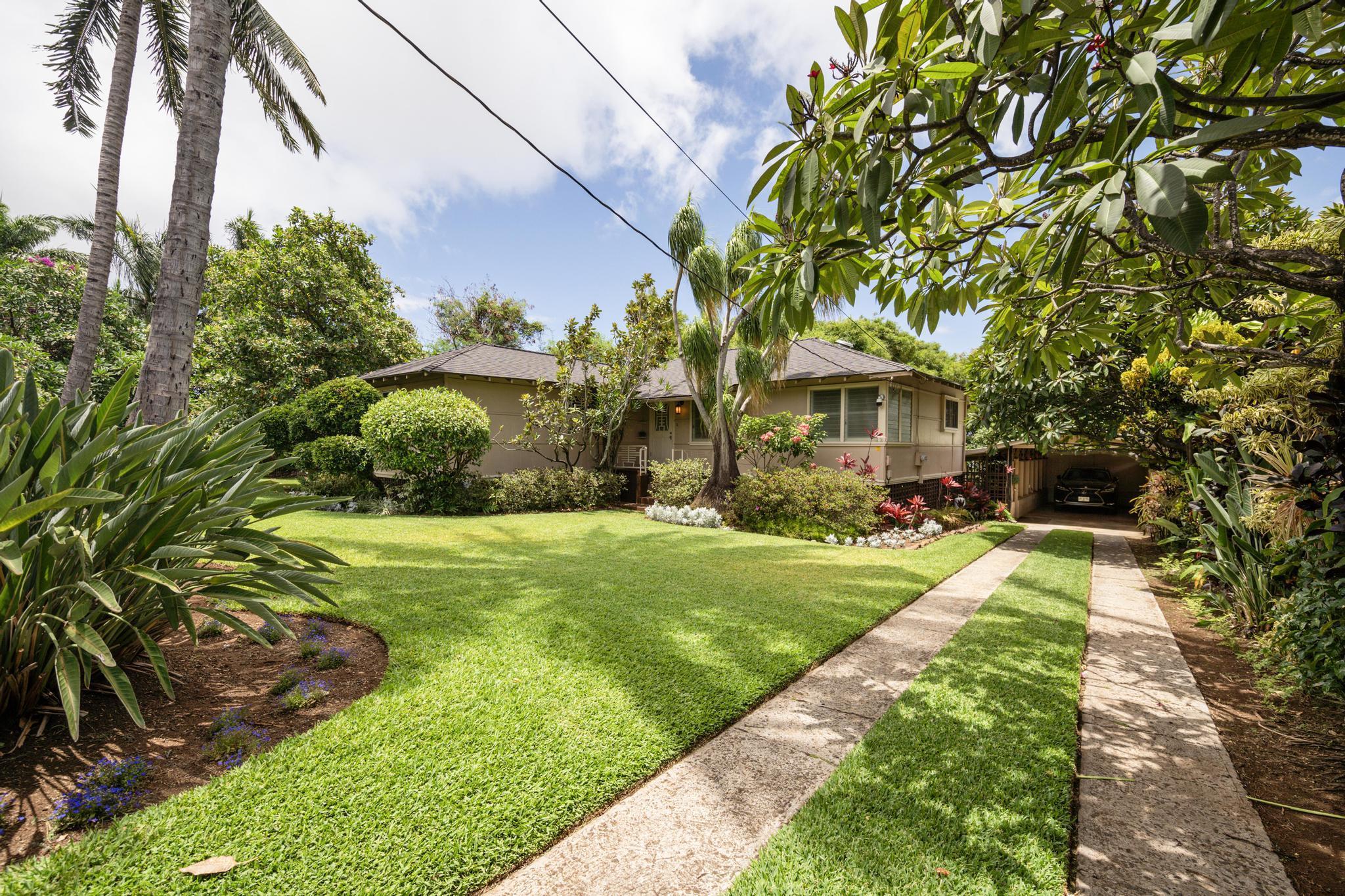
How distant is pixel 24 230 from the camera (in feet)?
73.5

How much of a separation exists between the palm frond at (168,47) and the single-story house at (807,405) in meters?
7.06

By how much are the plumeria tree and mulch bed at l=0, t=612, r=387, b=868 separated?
3402 millimetres

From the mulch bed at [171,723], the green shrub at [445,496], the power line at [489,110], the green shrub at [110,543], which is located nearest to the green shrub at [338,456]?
the green shrub at [445,496]

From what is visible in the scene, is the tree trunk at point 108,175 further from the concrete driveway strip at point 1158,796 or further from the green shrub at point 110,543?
the concrete driveway strip at point 1158,796

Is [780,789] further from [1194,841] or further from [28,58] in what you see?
[28,58]

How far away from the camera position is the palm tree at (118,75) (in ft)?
22.8

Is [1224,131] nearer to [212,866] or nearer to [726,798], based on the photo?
[726,798]

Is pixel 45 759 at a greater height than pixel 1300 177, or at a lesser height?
lesser

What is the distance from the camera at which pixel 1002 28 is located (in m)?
1.66

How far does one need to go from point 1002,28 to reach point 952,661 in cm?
416

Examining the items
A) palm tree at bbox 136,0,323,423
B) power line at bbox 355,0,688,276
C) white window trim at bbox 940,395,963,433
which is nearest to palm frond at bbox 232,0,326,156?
palm tree at bbox 136,0,323,423

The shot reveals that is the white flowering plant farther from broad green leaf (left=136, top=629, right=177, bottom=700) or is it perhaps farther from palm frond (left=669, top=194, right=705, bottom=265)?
broad green leaf (left=136, top=629, right=177, bottom=700)

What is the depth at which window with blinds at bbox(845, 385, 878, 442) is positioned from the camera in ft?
41.7

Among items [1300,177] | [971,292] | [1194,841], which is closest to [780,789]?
[1194,841]
